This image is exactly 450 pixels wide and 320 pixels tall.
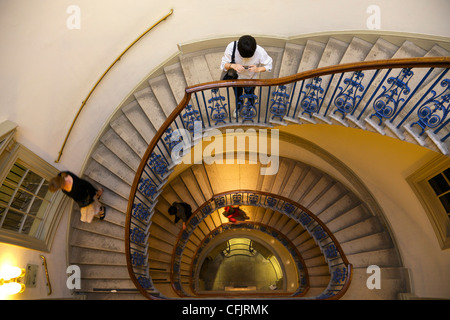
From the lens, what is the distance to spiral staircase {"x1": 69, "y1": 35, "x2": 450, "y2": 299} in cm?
667

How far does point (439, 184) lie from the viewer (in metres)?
6.82

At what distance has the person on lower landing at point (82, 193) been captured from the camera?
5859mm

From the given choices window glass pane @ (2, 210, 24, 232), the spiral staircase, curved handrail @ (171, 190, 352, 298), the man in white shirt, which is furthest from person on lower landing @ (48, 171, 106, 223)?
the man in white shirt

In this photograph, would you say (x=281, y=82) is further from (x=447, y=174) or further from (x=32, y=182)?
(x=32, y=182)

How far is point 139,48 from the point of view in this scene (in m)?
7.29

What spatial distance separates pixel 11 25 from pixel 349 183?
27.4 feet

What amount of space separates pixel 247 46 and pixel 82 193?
417cm

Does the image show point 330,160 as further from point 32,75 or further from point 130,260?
point 32,75

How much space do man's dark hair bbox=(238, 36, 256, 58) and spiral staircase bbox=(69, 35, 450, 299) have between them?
1.66 m

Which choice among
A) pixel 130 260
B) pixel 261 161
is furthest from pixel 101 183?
pixel 261 161

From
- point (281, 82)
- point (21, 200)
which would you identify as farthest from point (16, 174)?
point (281, 82)

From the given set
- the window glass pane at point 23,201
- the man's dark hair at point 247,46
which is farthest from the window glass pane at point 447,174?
the window glass pane at point 23,201

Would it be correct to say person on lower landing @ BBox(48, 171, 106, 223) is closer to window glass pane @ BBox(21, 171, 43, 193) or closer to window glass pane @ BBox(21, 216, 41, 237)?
window glass pane @ BBox(21, 171, 43, 193)

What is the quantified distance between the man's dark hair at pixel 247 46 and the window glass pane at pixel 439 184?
486cm
